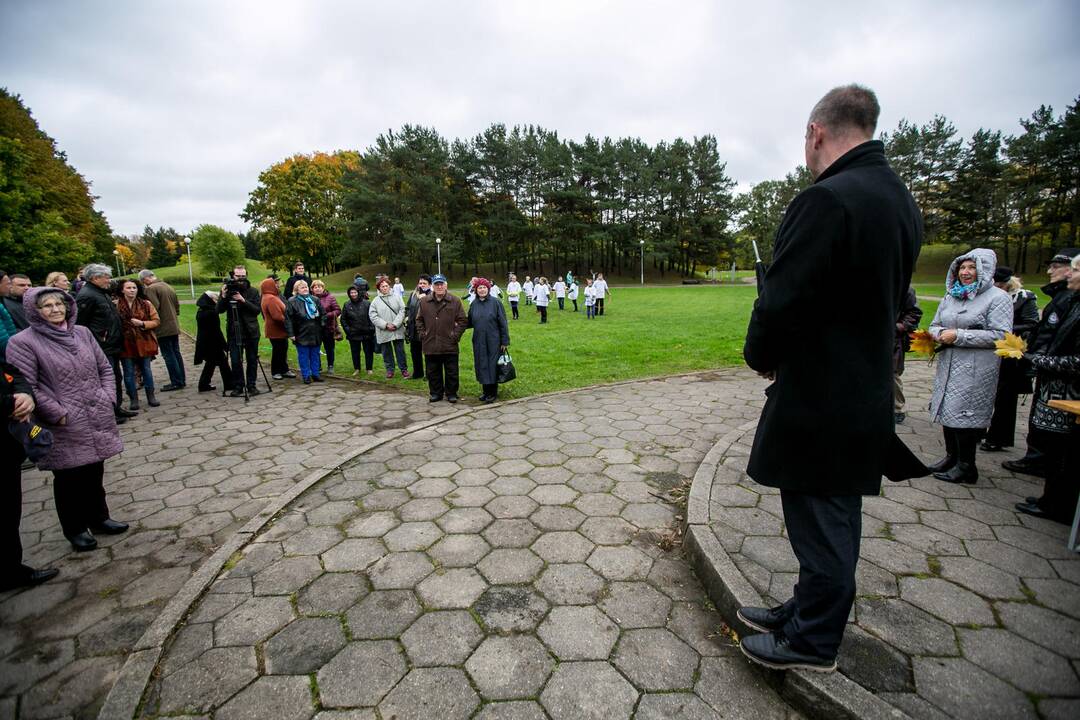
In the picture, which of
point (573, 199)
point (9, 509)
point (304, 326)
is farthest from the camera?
point (573, 199)

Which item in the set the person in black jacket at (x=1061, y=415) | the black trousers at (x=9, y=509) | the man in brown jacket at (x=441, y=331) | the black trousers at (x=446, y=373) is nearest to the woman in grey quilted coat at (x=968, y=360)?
the person in black jacket at (x=1061, y=415)

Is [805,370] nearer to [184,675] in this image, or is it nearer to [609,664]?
[609,664]

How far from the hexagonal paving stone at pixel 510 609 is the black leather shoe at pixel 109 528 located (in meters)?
2.97

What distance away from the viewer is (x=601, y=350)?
38.3ft

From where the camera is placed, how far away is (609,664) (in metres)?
2.33

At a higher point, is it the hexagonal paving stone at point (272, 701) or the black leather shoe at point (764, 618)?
the black leather shoe at point (764, 618)

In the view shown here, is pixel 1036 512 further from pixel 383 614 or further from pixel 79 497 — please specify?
pixel 79 497

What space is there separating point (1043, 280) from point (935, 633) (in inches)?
2080

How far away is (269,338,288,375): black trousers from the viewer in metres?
9.03

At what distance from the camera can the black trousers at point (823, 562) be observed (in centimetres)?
190

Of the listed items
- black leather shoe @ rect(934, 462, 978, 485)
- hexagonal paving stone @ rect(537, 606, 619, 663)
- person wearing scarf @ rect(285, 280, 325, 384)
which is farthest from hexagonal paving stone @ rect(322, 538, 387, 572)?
person wearing scarf @ rect(285, 280, 325, 384)

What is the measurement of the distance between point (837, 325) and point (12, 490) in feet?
15.5

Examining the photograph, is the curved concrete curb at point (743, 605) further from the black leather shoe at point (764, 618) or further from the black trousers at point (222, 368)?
the black trousers at point (222, 368)

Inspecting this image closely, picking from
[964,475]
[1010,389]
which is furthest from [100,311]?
[1010,389]
